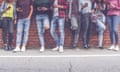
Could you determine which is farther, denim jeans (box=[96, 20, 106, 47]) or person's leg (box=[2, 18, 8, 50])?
denim jeans (box=[96, 20, 106, 47])

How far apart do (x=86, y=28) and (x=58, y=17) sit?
925mm

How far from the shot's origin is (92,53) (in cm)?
1191

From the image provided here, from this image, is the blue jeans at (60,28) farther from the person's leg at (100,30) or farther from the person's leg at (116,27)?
the person's leg at (116,27)

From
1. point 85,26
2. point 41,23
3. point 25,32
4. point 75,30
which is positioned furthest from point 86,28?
point 25,32

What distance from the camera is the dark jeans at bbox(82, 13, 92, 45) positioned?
12.2m

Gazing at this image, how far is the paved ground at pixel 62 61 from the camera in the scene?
32.5 feet

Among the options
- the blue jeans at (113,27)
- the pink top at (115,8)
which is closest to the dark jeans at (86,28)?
the blue jeans at (113,27)

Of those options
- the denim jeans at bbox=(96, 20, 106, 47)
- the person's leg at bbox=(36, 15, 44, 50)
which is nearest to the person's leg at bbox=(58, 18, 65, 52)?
the person's leg at bbox=(36, 15, 44, 50)

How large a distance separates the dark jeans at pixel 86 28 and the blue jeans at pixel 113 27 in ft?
1.93

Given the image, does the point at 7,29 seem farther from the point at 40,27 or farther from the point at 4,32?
the point at 40,27

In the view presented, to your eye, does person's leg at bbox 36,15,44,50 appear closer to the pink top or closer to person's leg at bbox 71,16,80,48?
person's leg at bbox 71,16,80,48

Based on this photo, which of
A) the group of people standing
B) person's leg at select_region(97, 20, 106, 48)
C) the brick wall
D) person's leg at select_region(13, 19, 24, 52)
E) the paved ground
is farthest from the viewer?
the brick wall

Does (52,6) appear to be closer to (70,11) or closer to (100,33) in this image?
(70,11)

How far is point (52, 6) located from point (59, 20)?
45cm
